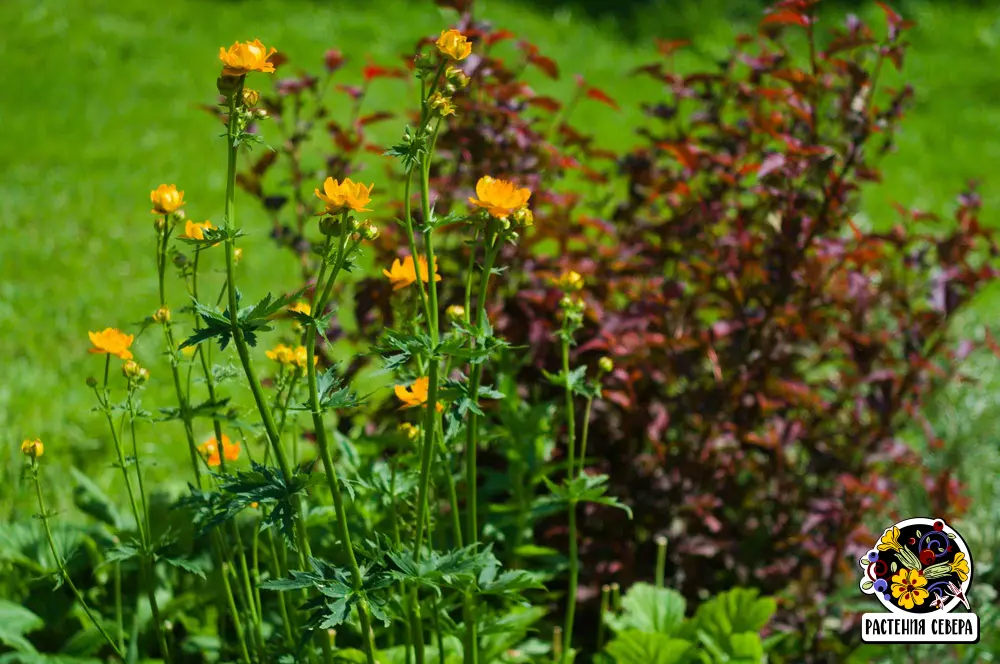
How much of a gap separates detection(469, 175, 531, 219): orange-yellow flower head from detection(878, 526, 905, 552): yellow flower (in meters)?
1.20

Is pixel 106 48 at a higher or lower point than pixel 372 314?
higher

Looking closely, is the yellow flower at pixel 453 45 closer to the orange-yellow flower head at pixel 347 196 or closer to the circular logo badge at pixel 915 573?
the orange-yellow flower head at pixel 347 196

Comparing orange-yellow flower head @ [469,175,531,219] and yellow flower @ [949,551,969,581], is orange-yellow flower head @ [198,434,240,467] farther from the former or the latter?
yellow flower @ [949,551,969,581]

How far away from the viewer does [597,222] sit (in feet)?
7.31

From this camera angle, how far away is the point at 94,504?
2123 mm

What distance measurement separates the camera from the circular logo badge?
1.96 m

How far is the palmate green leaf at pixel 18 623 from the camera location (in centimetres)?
180

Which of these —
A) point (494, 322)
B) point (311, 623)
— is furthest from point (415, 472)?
point (494, 322)

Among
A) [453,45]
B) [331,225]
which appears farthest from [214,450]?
[453,45]

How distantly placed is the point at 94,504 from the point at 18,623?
0.32 m

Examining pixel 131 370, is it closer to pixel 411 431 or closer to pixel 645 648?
pixel 411 431

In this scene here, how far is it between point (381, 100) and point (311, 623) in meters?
5.56

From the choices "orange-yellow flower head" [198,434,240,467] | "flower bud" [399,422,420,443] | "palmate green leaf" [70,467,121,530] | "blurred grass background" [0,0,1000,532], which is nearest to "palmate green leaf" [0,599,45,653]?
"palmate green leaf" [70,467,121,530]

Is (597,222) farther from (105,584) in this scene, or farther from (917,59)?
(917,59)
